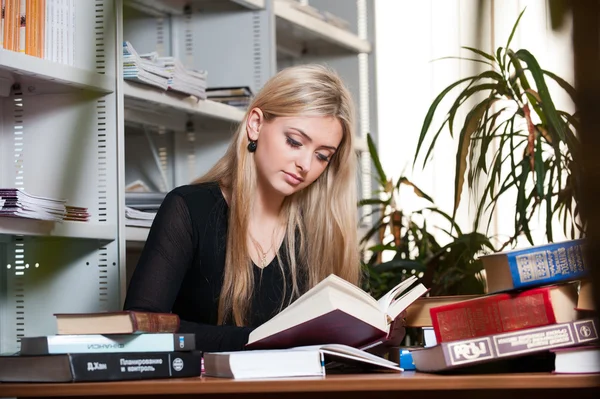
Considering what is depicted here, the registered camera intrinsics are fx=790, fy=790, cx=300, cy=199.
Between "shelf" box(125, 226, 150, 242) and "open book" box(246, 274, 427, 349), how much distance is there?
3.75 feet

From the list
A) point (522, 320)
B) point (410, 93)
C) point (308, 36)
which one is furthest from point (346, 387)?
→ point (410, 93)

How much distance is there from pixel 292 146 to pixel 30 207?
58 centimetres

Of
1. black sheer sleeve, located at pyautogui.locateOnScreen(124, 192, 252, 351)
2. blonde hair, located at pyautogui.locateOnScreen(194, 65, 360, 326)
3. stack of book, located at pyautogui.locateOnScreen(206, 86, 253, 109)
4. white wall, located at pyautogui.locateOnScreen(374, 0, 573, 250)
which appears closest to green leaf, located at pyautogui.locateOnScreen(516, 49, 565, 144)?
blonde hair, located at pyautogui.locateOnScreen(194, 65, 360, 326)

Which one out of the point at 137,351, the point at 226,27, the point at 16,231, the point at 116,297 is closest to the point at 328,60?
the point at 226,27

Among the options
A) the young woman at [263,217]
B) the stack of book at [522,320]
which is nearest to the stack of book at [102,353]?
the stack of book at [522,320]

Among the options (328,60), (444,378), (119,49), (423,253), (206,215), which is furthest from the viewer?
(328,60)

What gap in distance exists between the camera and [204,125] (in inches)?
105

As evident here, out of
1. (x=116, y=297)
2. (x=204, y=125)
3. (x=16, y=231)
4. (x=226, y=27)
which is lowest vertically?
(x=116, y=297)

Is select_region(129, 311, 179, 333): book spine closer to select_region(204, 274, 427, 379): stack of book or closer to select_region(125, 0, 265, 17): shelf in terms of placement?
select_region(204, 274, 427, 379): stack of book

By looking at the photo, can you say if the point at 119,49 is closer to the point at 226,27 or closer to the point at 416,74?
the point at 226,27

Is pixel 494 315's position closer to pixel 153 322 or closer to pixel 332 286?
pixel 332 286

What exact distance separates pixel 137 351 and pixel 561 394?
446 mm

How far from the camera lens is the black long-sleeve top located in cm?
157

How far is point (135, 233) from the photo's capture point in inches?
82.4
